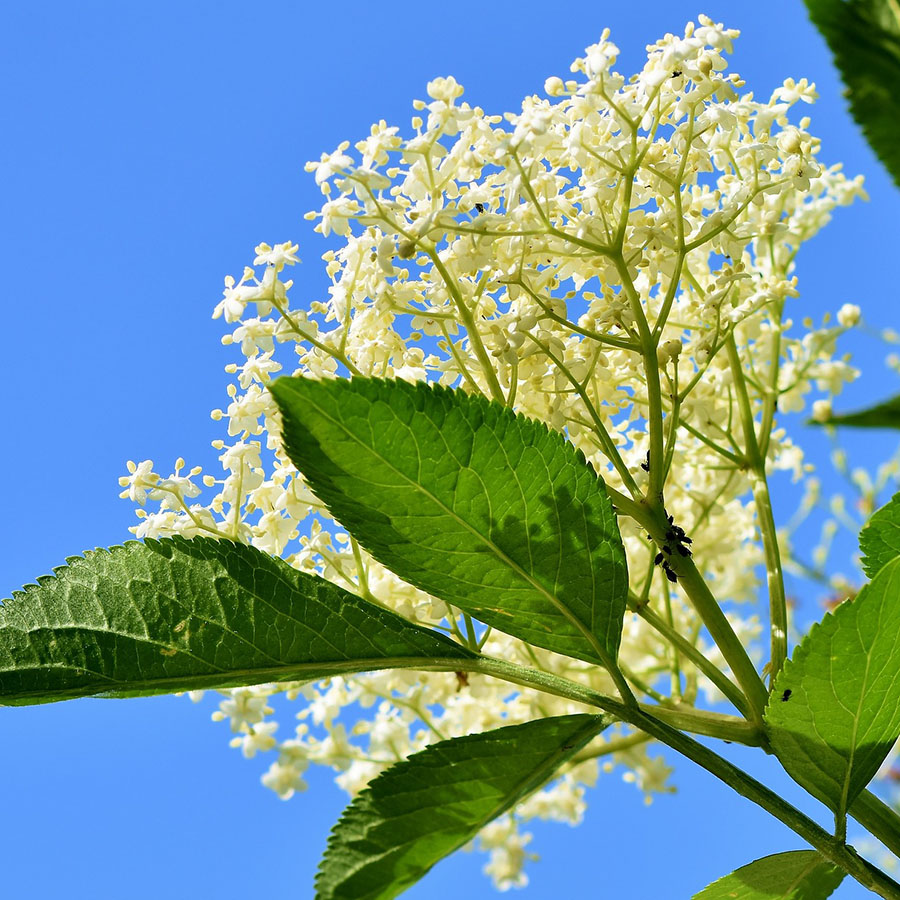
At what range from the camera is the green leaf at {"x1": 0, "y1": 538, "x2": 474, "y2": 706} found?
1198 millimetres

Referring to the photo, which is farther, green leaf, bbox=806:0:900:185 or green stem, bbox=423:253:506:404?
green stem, bbox=423:253:506:404

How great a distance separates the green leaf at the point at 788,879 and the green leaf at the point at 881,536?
35cm

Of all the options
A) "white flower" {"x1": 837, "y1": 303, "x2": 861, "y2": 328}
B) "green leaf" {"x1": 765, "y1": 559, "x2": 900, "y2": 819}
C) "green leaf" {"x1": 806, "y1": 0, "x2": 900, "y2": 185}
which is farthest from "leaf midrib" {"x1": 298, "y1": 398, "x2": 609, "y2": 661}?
"white flower" {"x1": 837, "y1": 303, "x2": 861, "y2": 328}

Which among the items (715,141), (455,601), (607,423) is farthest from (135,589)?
(715,141)

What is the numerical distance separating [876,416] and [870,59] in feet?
0.97

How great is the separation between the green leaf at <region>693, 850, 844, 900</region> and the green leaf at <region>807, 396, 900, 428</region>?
Answer: 895 mm

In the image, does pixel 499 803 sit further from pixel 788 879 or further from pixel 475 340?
pixel 475 340

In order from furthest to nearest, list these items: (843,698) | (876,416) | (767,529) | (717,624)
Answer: (767,529) → (717,624) → (843,698) → (876,416)

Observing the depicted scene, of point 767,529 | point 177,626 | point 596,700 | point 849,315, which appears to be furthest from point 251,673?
point 849,315

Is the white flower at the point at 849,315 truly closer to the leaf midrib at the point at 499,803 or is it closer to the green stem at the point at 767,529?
the green stem at the point at 767,529

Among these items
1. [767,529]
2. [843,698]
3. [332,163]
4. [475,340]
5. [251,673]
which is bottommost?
[843,698]

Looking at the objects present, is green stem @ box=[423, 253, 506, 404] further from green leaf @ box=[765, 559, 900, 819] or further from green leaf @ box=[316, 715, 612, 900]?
green leaf @ box=[765, 559, 900, 819]

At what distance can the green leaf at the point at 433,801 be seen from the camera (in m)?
1.16

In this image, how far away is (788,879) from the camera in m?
1.19
